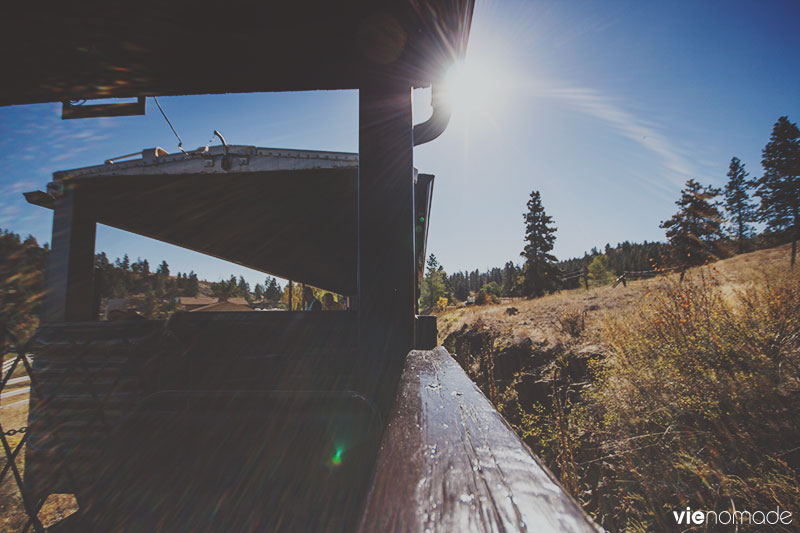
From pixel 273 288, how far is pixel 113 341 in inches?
3742

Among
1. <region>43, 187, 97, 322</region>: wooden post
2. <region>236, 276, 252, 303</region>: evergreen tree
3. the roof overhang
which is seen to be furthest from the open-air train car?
<region>236, 276, 252, 303</region>: evergreen tree

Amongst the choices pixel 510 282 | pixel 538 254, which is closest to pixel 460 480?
pixel 538 254

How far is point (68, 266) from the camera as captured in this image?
3957 millimetres

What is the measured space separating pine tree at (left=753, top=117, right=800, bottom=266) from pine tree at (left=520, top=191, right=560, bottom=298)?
22920 millimetres

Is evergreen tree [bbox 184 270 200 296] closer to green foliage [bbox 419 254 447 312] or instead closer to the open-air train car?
green foliage [bbox 419 254 447 312]

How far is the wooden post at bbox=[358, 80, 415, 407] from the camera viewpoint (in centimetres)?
187

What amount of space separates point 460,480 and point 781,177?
2133 inches

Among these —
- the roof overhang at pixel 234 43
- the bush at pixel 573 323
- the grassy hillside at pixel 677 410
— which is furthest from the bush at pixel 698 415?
the roof overhang at pixel 234 43

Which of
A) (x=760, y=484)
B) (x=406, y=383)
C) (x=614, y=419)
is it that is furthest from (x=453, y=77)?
(x=614, y=419)

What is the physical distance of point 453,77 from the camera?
95.8 inches

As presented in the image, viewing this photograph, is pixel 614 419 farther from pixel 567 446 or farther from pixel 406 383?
pixel 406 383

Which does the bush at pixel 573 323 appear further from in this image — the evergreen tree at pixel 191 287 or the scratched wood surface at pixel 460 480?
the evergreen tree at pixel 191 287

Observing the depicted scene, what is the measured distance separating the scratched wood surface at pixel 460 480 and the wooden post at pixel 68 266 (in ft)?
18.6

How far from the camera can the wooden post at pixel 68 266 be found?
395 cm
